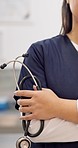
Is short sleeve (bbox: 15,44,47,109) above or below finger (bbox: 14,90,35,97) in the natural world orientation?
above

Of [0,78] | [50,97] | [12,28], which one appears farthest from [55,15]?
[50,97]

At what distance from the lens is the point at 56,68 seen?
3.67 feet

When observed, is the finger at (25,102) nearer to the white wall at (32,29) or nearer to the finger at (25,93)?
the finger at (25,93)

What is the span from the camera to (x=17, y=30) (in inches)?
77.3

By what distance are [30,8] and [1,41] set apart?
0.31 metres

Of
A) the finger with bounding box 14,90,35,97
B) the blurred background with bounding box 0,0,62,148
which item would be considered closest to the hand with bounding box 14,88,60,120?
the finger with bounding box 14,90,35,97

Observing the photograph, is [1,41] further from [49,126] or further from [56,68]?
[49,126]

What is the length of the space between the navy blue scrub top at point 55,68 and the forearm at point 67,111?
5 centimetres

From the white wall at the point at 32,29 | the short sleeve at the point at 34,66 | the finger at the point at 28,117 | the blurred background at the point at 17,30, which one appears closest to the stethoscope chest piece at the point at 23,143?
the finger at the point at 28,117

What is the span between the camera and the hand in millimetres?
1003

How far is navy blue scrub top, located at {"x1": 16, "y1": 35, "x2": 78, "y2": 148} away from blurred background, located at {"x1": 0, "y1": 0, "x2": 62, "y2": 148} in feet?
2.55

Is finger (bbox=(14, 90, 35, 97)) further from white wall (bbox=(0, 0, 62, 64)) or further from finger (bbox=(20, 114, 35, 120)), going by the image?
white wall (bbox=(0, 0, 62, 64))

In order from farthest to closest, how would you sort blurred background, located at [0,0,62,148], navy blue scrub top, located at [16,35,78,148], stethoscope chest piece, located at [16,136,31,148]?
blurred background, located at [0,0,62,148] → navy blue scrub top, located at [16,35,78,148] → stethoscope chest piece, located at [16,136,31,148]

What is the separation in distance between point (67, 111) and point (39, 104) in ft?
0.35
